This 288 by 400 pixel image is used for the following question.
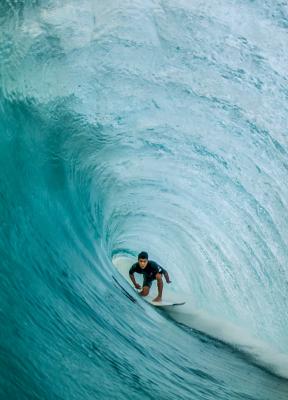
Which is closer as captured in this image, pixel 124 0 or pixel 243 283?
pixel 124 0

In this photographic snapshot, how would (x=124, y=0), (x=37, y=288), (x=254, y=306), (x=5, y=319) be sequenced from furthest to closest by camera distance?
(x=254, y=306) < (x=124, y=0) < (x=37, y=288) < (x=5, y=319)

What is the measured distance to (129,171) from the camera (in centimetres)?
866

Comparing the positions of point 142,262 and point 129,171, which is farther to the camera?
point 129,171

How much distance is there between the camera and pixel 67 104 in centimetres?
569

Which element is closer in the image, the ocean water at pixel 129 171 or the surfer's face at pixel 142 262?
the ocean water at pixel 129 171

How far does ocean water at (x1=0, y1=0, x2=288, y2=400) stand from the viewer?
11.1 feet

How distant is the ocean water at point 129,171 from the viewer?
134 inches

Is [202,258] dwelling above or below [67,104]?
above

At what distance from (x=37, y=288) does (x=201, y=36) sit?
3.95 meters

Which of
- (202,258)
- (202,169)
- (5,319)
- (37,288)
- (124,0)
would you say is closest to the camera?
(5,319)

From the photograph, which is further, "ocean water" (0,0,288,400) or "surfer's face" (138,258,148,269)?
"surfer's face" (138,258,148,269)

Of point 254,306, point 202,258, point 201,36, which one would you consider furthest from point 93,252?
point 202,258

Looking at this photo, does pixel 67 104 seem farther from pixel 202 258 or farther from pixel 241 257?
pixel 202 258

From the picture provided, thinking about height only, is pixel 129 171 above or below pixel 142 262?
above
